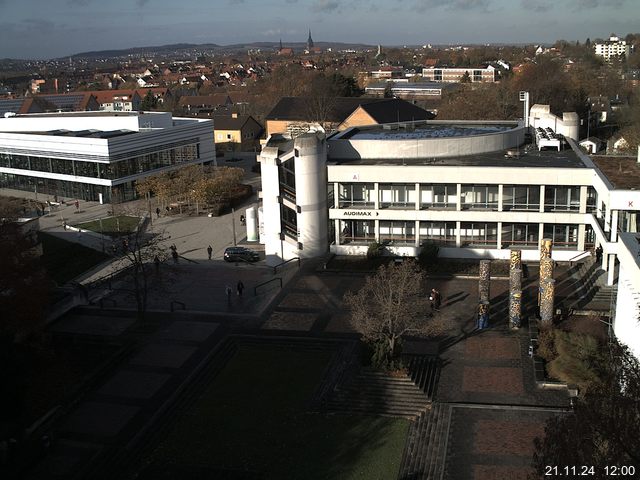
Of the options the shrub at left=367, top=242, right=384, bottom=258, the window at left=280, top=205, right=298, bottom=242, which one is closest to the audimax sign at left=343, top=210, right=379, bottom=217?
the shrub at left=367, top=242, right=384, bottom=258

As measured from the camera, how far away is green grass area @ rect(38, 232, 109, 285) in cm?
4466

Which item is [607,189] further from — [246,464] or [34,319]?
[34,319]

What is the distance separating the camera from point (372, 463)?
21.8 meters

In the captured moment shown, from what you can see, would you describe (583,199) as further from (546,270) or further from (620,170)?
(546,270)

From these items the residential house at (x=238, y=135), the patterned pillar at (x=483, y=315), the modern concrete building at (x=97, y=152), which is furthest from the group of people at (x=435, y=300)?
the residential house at (x=238, y=135)

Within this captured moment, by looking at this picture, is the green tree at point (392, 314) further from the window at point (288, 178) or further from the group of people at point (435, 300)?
the window at point (288, 178)

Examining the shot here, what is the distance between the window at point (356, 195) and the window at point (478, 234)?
573 centimetres

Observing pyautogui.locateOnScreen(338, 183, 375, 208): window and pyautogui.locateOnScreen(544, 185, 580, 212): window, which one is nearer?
pyautogui.locateOnScreen(544, 185, 580, 212): window

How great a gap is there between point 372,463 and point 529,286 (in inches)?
693

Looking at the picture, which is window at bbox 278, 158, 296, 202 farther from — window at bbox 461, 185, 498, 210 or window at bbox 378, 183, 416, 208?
window at bbox 461, 185, 498, 210

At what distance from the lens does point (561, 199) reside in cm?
3925

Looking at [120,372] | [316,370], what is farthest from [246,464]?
[120,372]

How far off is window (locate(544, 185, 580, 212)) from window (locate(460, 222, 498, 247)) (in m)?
3.23

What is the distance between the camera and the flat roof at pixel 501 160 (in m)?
41.1
